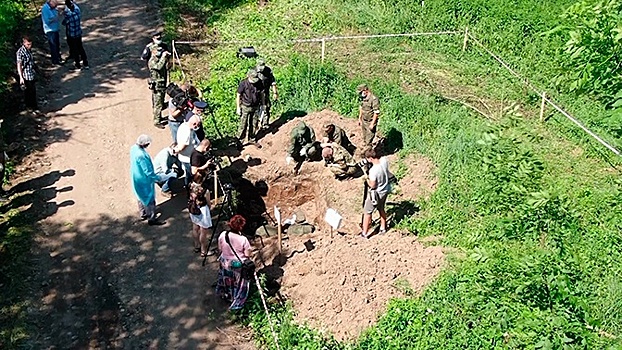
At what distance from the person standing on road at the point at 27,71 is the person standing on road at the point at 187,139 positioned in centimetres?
411

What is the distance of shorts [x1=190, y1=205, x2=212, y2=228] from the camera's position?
10.7 m

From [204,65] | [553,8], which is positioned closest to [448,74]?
[553,8]

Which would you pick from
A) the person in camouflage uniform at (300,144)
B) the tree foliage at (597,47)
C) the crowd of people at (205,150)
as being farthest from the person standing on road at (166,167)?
the tree foliage at (597,47)

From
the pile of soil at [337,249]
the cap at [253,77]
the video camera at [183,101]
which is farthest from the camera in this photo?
the cap at [253,77]

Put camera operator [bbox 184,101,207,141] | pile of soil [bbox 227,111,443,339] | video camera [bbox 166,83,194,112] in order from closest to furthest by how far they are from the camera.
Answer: pile of soil [bbox 227,111,443,339], camera operator [bbox 184,101,207,141], video camera [bbox 166,83,194,112]

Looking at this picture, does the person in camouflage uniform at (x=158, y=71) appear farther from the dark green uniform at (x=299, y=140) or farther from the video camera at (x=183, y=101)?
the dark green uniform at (x=299, y=140)

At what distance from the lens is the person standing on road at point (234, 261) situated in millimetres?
9898

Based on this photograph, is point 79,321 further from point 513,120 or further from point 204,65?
point 204,65

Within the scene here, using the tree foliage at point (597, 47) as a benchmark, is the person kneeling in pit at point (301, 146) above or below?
below

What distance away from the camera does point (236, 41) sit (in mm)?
18438

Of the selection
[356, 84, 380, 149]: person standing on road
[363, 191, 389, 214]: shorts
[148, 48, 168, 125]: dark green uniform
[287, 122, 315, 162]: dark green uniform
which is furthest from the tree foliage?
[148, 48, 168, 125]: dark green uniform

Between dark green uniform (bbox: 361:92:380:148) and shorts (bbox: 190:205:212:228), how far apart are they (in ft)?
14.6

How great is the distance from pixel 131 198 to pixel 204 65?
5.69 metres

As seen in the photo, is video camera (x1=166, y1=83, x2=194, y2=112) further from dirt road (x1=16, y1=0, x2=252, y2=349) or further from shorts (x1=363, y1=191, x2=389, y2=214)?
shorts (x1=363, y1=191, x2=389, y2=214)
